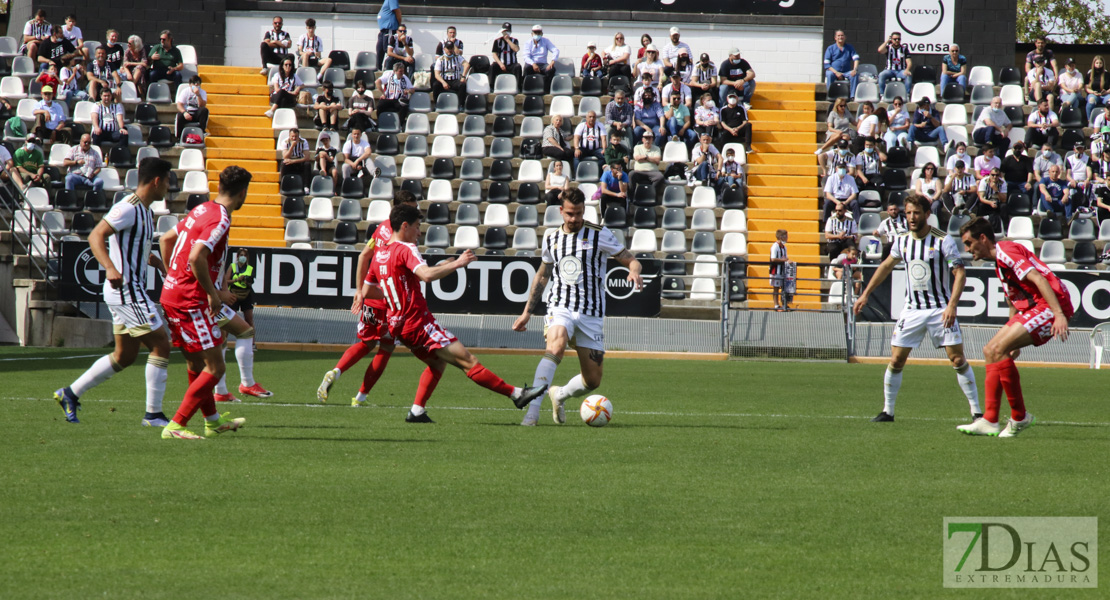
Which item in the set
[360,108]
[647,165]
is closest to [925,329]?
[647,165]

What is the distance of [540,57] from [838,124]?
722cm

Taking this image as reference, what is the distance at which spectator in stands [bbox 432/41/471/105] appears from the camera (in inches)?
1124

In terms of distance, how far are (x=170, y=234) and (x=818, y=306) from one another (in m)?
16.4

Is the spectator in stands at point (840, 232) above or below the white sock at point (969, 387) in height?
above

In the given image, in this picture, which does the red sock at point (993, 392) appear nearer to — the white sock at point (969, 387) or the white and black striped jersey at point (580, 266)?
the white sock at point (969, 387)

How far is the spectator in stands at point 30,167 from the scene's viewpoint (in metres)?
24.9

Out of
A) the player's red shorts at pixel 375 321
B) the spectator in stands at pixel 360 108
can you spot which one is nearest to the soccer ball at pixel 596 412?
the player's red shorts at pixel 375 321

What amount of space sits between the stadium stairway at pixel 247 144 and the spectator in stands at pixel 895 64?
1393cm

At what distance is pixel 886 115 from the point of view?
89.7 feet

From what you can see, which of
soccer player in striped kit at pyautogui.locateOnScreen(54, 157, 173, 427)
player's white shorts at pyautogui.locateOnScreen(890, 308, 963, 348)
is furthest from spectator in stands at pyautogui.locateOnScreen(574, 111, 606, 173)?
soccer player in striped kit at pyautogui.locateOnScreen(54, 157, 173, 427)

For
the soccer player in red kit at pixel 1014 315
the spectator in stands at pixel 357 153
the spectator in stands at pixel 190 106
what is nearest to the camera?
the soccer player in red kit at pixel 1014 315

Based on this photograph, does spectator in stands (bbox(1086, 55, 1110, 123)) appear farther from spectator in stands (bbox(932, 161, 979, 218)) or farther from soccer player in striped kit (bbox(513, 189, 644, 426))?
soccer player in striped kit (bbox(513, 189, 644, 426))

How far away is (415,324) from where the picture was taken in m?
10.1

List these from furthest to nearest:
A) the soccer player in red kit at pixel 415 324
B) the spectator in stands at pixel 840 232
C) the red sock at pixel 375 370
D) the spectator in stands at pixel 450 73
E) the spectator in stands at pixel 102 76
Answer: the spectator in stands at pixel 450 73 → the spectator in stands at pixel 102 76 → the spectator in stands at pixel 840 232 → the red sock at pixel 375 370 → the soccer player in red kit at pixel 415 324
